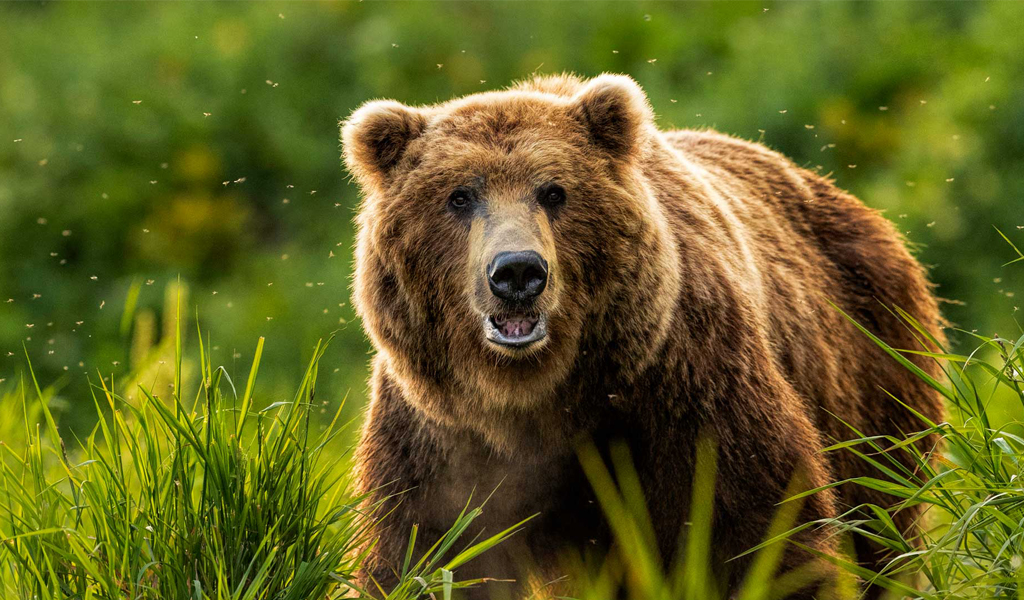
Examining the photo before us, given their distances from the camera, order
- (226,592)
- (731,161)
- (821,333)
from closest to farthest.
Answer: (226,592) → (821,333) → (731,161)

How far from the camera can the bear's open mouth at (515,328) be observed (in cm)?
395

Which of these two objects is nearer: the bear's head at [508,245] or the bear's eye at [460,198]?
the bear's head at [508,245]

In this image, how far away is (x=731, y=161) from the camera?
18.1ft

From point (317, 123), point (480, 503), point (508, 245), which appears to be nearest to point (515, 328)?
point (508, 245)

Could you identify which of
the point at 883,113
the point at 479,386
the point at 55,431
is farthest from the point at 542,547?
the point at 883,113

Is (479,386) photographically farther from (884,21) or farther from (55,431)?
(884,21)

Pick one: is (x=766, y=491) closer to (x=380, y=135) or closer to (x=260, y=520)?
(x=260, y=520)

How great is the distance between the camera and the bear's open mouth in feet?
12.9

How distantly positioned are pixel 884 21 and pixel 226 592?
34.1 feet

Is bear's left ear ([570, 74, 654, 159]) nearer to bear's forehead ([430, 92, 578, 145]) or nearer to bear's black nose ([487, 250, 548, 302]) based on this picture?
bear's forehead ([430, 92, 578, 145])

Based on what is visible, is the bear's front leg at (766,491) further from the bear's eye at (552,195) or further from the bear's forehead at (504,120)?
the bear's forehead at (504,120)

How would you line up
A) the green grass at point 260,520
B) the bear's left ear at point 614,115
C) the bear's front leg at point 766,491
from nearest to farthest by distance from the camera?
1. the green grass at point 260,520
2. the bear's front leg at point 766,491
3. the bear's left ear at point 614,115

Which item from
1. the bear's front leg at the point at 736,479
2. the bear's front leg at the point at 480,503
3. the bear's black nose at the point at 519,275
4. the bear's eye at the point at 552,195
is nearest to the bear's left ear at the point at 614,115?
the bear's eye at the point at 552,195

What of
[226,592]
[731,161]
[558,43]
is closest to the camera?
[226,592]
